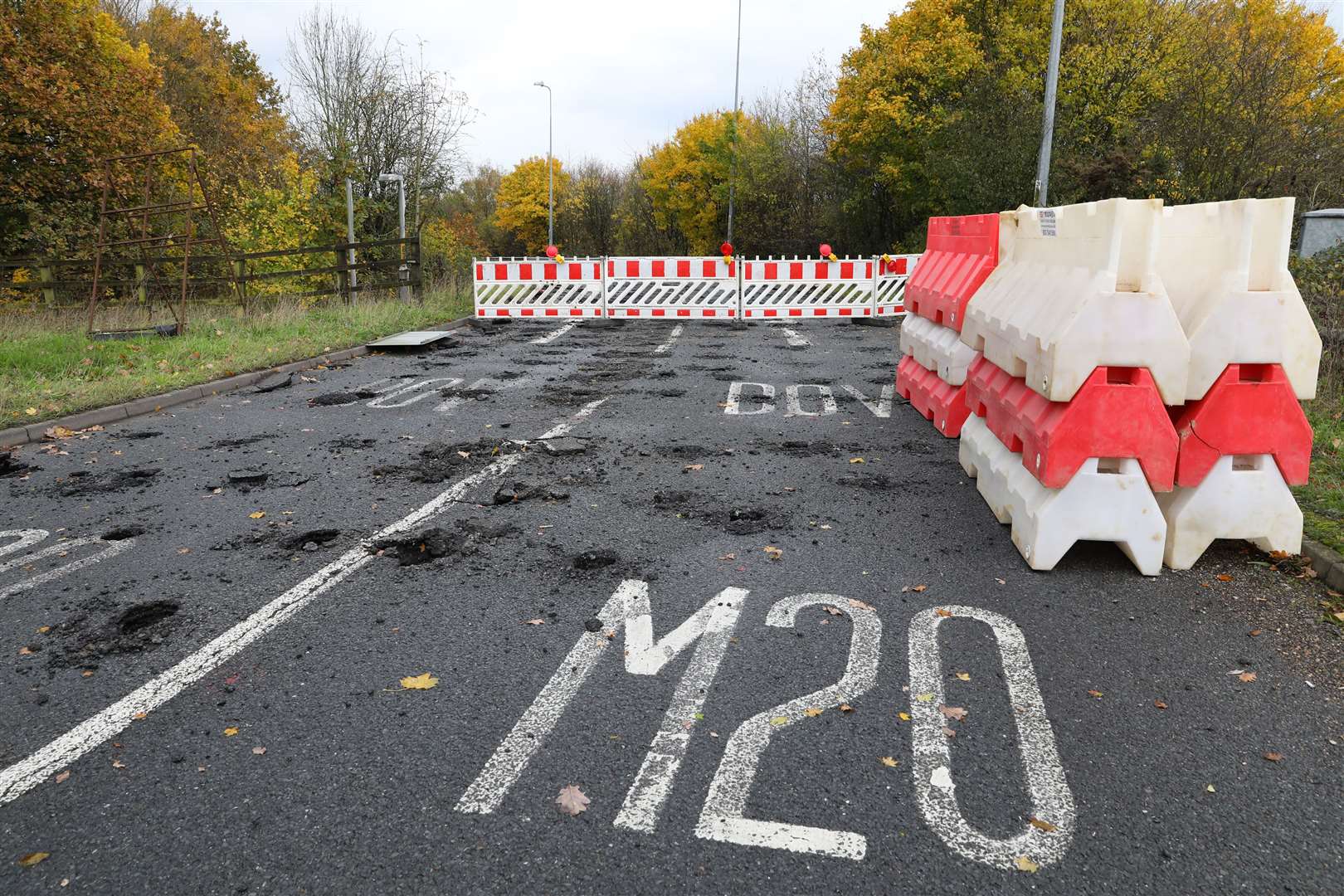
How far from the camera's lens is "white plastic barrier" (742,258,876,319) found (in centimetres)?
1970

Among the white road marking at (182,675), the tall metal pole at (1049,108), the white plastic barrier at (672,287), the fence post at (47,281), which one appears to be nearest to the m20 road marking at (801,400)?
the white road marking at (182,675)

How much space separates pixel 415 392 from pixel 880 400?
5771mm

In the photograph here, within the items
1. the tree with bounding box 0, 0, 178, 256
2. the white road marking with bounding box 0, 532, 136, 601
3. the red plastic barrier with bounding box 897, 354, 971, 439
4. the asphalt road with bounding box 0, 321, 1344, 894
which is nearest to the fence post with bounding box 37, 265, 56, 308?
the tree with bounding box 0, 0, 178, 256

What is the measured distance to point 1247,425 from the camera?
464cm

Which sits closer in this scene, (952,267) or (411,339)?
(952,267)

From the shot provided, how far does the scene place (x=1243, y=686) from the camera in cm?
355

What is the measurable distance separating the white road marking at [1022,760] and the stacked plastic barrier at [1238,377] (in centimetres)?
163

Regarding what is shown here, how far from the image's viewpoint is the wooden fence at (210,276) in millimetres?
16828

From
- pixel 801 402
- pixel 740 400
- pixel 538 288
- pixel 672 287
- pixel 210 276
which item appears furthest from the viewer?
pixel 538 288

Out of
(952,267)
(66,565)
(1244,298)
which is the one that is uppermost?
(952,267)

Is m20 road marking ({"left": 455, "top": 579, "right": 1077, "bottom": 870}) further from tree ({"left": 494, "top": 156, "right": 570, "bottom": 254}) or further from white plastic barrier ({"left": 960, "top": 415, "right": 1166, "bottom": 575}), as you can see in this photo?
tree ({"left": 494, "top": 156, "right": 570, "bottom": 254})

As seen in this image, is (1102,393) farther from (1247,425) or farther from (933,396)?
(933,396)

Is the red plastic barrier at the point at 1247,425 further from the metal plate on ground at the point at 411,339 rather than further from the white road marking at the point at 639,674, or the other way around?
the metal plate on ground at the point at 411,339

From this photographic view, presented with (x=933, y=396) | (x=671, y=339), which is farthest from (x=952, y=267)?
(x=671, y=339)
